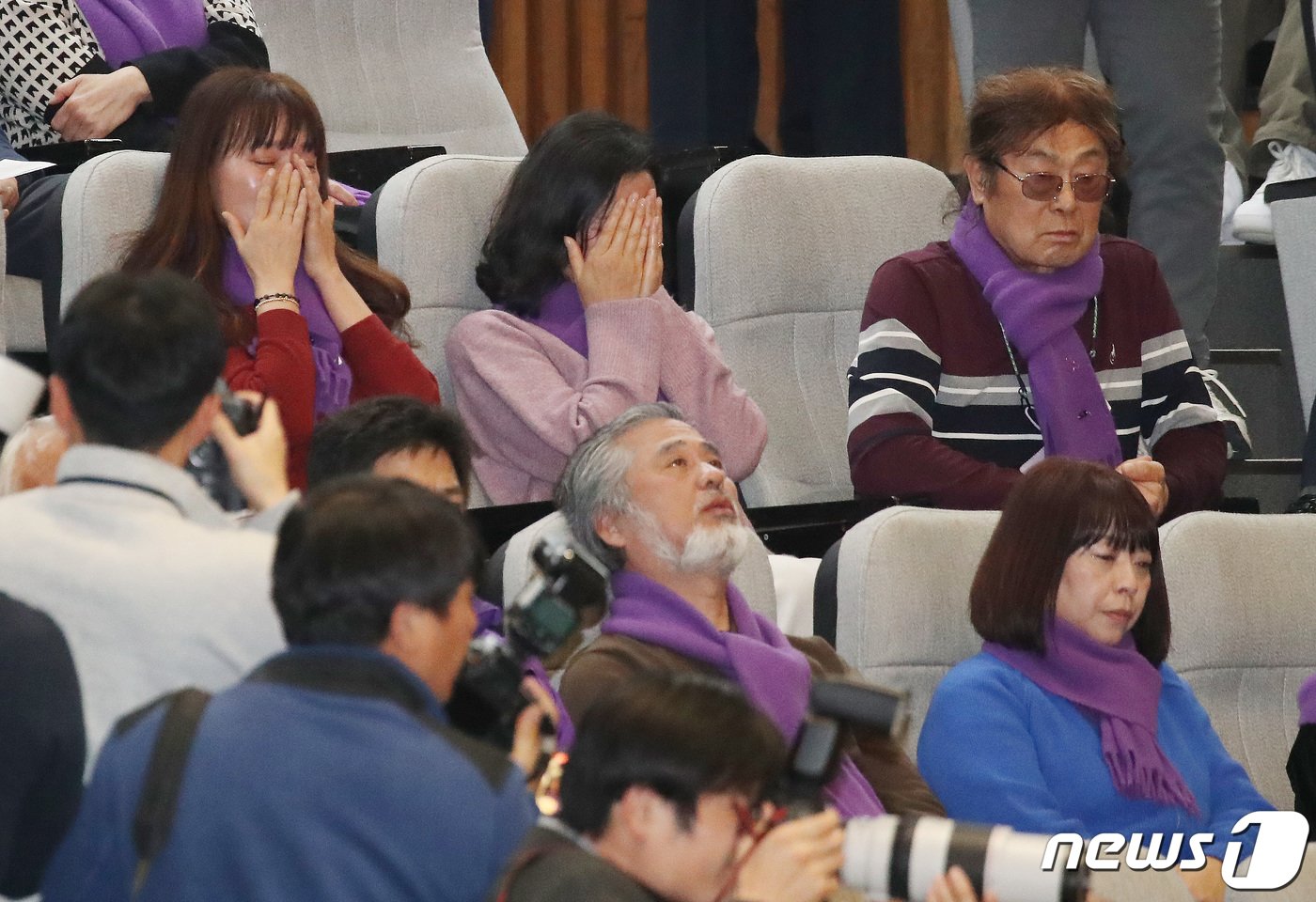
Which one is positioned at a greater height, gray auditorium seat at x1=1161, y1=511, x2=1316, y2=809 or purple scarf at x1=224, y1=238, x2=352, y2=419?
purple scarf at x1=224, y1=238, x2=352, y2=419

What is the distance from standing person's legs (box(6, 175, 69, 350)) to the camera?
3.09 meters

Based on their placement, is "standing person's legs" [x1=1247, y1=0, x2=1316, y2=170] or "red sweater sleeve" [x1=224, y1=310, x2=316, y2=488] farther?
"standing person's legs" [x1=1247, y1=0, x2=1316, y2=170]

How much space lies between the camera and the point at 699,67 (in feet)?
16.3

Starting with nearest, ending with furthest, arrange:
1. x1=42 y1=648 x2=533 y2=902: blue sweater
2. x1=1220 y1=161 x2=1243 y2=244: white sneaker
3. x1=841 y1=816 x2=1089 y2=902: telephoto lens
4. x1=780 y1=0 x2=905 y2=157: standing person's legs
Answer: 1. x1=42 y1=648 x2=533 y2=902: blue sweater
2. x1=841 y1=816 x2=1089 y2=902: telephoto lens
3. x1=1220 y1=161 x2=1243 y2=244: white sneaker
4. x1=780 y1=0 x2=905 y2=157: standing person's legs

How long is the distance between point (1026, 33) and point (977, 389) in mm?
946

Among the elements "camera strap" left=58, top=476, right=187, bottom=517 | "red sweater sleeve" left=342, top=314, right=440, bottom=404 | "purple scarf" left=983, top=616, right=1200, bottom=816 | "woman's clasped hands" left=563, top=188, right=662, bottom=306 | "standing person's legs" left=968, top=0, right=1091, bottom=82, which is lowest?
"purple scarf" left=983, top=616, right=1200, bottom=816

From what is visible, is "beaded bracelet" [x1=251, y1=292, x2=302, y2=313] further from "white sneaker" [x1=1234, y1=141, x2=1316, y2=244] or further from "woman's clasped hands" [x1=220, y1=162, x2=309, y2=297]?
"white sneaker" [x1=1234, y1=141, x2=1316, y2=244]

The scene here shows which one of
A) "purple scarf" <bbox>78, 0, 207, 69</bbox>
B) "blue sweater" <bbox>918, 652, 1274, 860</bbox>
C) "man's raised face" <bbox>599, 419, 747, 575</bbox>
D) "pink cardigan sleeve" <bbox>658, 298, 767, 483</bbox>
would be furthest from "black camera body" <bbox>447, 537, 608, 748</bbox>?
"purple scarf" <bbox>78, 0, 207, 69</bbox>

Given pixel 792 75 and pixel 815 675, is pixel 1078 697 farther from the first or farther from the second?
pixel 792 75

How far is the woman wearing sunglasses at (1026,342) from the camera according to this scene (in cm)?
322

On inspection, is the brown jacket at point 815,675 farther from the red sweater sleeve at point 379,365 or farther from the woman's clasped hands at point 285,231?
the woman's clasped hands at point 285,231

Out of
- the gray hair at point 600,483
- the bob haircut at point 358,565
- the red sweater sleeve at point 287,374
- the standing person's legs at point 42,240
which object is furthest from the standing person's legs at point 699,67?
the bob haircut at point 358,565

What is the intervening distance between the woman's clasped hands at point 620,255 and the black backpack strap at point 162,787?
177cm
